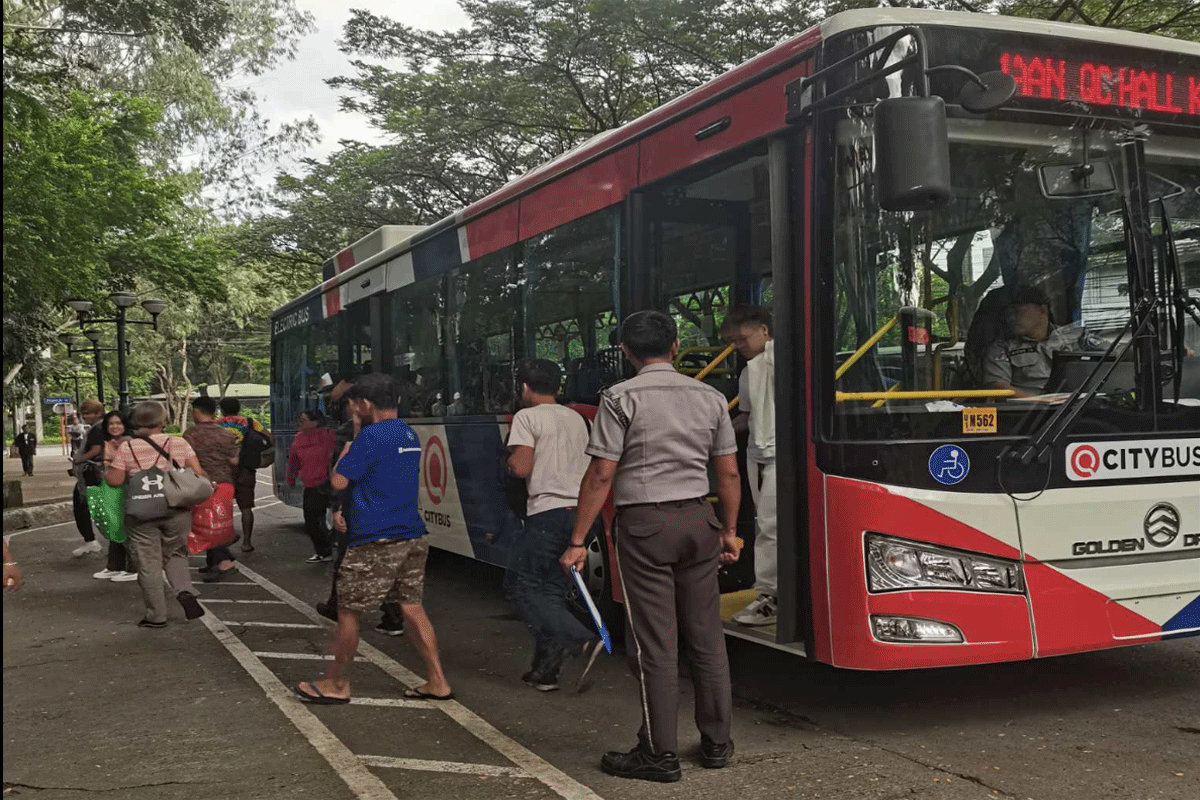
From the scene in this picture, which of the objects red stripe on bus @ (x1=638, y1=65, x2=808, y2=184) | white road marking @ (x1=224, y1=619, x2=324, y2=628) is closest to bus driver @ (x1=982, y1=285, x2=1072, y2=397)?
red stripe on bus @ (x1=638, y1=65, x2=808, y2=184)

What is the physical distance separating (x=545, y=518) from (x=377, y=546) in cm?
89

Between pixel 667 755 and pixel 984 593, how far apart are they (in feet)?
4.59

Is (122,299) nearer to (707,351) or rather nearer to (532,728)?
(707,351)

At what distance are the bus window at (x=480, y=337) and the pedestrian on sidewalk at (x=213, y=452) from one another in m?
2.52

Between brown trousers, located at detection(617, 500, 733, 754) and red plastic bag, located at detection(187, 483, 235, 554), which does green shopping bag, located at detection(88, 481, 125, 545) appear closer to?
red plastic bag, located at detection(187, 483, 235, 554)

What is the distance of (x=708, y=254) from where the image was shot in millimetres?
6859

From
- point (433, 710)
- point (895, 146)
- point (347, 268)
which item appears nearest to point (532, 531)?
point (433, 710)

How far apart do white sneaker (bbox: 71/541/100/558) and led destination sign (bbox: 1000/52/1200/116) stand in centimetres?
1176

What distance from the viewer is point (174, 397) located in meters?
59.5

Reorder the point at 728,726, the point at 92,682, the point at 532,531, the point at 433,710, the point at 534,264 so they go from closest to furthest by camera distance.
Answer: the point at 728,726 → the point at 433,710 → the point at 532,531 → the point at 92,682 → the point at 534,264

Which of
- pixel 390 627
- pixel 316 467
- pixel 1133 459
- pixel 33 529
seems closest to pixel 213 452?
pixel 316 467

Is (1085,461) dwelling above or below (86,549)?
above

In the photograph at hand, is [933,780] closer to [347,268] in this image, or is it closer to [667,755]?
[667,755]

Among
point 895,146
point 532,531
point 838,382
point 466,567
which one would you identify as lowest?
point 466,567
